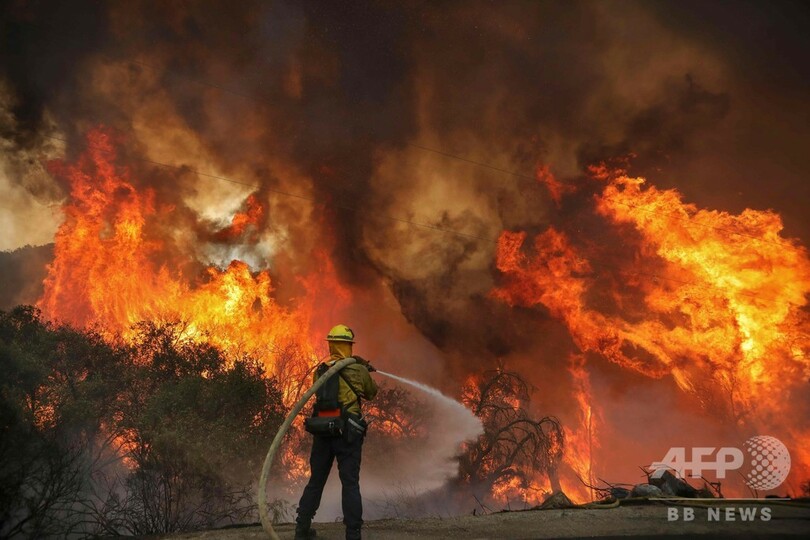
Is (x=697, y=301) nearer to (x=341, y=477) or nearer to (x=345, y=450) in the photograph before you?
(x=345, y=450)

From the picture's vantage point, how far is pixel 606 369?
27.2 metres

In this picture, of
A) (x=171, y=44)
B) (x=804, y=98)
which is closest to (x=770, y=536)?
(x=804, y=98)

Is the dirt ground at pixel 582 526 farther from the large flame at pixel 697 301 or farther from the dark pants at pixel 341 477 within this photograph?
the large flame at pixel 697 301

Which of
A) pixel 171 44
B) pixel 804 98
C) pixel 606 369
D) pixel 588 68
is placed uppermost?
pixel 171 44

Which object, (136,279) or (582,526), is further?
(136,279)

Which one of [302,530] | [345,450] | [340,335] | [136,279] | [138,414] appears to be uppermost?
[136,279]

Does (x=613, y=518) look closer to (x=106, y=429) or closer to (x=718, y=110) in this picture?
(x=106, y=429)

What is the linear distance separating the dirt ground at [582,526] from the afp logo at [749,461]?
1476cm

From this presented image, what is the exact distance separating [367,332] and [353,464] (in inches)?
982

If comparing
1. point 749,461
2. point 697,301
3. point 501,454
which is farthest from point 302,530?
point 749,461

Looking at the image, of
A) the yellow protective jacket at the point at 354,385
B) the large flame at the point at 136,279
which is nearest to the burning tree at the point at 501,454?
the large flame at the point at 136,279

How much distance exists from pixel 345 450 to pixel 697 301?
20.9 metres

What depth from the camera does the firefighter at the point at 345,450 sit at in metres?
6.03

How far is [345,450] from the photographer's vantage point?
6.28 metres
